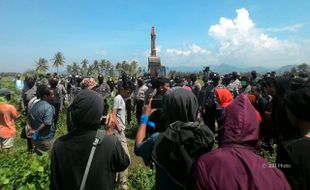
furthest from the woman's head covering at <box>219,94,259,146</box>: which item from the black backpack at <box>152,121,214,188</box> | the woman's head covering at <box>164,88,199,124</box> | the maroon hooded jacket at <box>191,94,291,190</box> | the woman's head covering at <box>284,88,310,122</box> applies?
the woman's head covering at <box>284,88,310,122</box>

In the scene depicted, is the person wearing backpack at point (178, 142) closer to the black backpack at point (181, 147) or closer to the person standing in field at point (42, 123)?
the black backpack at point (181, 147)

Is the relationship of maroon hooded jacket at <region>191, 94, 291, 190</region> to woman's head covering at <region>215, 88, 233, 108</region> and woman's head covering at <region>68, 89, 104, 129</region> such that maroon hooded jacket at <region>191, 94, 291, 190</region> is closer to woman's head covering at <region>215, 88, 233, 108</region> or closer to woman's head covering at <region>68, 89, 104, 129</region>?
woman's head covering at <region>68, 89, 104, 129</region>

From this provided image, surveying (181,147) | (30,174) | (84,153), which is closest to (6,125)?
(30,174)

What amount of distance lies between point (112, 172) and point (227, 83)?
8947 mm

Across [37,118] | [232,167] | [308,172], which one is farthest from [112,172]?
[37,118]

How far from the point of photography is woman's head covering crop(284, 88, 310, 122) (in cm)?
286

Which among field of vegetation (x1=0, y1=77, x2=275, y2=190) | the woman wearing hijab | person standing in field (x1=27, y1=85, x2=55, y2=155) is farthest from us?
person standing in field (x1=27, y1=85, x2=55, y2=155)

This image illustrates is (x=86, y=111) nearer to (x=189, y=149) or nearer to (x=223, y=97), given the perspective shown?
(x=189, y=149)

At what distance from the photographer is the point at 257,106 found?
7.96 meters

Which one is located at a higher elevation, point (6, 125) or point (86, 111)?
point (86, 111)

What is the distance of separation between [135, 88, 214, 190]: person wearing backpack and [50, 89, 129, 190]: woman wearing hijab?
377 millimetres

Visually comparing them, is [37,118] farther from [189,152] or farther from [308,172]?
[308,172]

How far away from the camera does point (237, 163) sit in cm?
223

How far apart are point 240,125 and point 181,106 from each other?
Result: 670 mm
